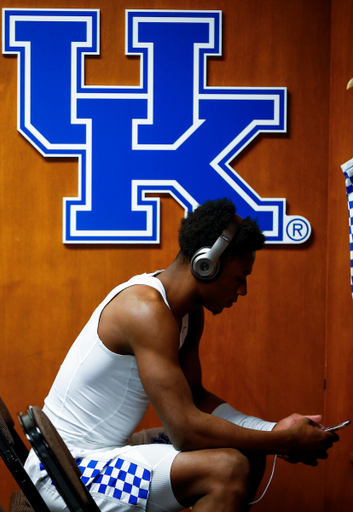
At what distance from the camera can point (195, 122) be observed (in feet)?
6.55

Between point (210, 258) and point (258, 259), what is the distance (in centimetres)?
78

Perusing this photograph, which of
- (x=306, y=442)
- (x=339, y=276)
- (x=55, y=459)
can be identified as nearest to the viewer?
(x=55, y=459)

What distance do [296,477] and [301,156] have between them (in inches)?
54.3

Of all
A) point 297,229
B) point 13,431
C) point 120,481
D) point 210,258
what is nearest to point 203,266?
point 210,258

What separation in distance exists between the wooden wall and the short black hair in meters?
0.66

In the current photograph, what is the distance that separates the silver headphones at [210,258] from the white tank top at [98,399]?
0.13 metres

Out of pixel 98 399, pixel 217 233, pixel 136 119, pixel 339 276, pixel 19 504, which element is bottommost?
pixel 19 504

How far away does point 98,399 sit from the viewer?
1.24 metres

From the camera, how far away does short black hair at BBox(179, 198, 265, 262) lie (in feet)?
4.31

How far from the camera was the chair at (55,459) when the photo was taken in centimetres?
83

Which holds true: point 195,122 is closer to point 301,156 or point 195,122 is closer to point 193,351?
point 301,156

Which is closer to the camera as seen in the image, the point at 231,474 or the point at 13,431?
the point at 231,474

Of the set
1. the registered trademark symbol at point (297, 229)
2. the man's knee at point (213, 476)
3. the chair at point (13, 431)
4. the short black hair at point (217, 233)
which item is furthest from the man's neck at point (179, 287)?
the registered trademark symbol at point (297, 229)

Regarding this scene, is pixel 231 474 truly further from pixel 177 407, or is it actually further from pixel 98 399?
pixel 98 399
